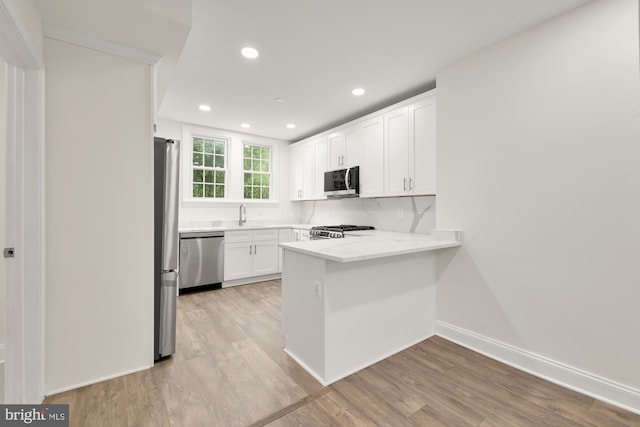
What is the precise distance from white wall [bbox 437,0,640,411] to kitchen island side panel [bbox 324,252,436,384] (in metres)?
0.29

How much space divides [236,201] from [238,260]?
48.7 inches

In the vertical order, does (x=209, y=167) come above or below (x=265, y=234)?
above

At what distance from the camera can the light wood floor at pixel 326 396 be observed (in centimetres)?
158

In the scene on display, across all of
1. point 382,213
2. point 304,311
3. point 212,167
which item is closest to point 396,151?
point 382,213

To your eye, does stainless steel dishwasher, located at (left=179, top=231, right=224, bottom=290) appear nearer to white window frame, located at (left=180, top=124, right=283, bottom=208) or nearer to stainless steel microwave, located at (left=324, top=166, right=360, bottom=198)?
white window frame, located at (left=180, top=124, right=283, bottom=208)

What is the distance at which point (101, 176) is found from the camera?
1.94 m

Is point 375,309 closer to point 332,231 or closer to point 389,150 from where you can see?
point 332,231

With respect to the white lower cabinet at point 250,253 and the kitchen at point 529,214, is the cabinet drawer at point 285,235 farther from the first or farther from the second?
the kitchen at point 529,214

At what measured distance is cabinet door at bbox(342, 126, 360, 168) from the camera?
3.96 meters

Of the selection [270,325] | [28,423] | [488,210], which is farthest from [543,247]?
[28,423]

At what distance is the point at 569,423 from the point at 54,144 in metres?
3.55

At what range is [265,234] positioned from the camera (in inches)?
185

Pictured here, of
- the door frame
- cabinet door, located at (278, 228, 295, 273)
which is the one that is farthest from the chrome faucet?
the door frame

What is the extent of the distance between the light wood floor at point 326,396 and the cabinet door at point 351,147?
257cm
